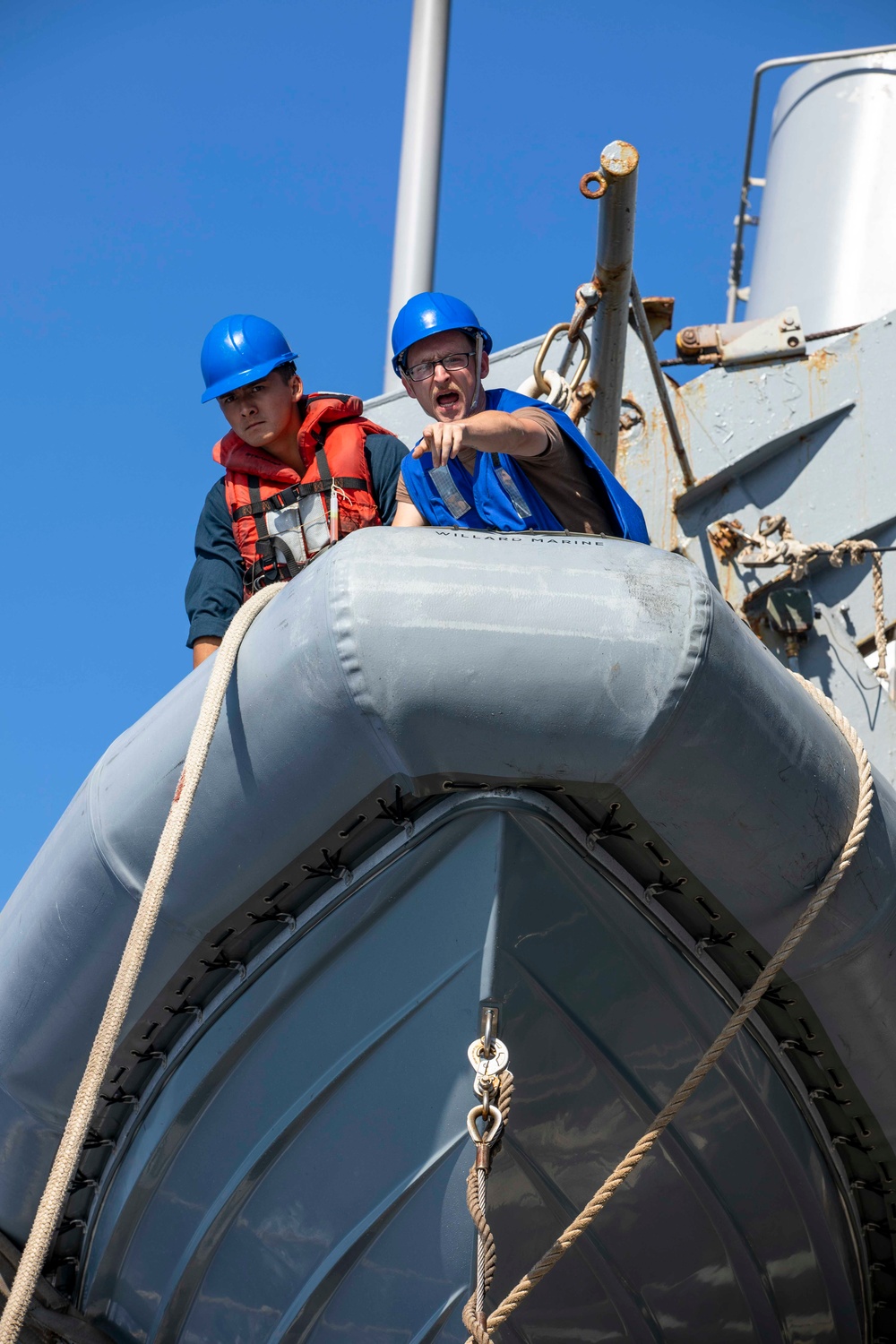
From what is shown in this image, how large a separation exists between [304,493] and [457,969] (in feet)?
4.79

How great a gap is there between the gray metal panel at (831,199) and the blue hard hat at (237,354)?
467 centimetres

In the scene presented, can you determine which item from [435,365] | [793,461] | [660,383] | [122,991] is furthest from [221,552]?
[793,461]

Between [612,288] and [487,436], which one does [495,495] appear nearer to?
[487,436]

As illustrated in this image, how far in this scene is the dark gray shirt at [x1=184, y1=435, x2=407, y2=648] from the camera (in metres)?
3.67

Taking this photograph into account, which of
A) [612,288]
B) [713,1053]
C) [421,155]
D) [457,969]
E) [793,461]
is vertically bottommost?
[713,1053]

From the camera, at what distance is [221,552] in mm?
3764

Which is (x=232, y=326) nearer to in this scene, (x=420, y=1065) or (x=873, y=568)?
(x=420, y=1065)

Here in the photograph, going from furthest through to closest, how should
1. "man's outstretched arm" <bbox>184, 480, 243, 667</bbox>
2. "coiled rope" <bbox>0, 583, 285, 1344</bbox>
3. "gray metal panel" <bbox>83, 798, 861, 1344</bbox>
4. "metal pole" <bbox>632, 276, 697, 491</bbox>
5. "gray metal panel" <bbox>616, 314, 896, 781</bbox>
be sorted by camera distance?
"gray metal panel" <bbox>616, 314, 896, 781</bbox> < "metal pole" <bbox>632, 276, 697, 491</bbox> < "man's outstretched arm" <bbox>184, 480, 243, 667</bbox> < "gray metal panel" <bbox>83, 798, 861, 1344</bbox> < "coiled rope" <bbox>0, 583, 285, 1344</bbox>

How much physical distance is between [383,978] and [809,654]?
2978mm

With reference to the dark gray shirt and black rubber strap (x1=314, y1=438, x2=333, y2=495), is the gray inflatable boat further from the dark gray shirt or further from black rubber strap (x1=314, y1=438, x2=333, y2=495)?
black rubber strap (x1=314, y1=438, x2=333, y2=495)

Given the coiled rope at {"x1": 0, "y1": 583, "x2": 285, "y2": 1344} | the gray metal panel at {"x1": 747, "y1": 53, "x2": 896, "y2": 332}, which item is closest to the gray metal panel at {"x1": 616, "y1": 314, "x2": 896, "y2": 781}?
the gray metal panel at {"x1": 747, "y1": 53, "x2": 896, "y2": 332}

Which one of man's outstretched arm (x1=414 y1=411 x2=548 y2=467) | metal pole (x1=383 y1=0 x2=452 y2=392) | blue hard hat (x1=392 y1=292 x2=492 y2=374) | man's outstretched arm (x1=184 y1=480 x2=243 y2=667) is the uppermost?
metal pole (x1=383 y1=0 x2=452 y2=392)

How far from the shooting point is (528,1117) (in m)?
2.88

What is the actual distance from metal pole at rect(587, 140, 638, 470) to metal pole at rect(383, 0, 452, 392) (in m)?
1.40
